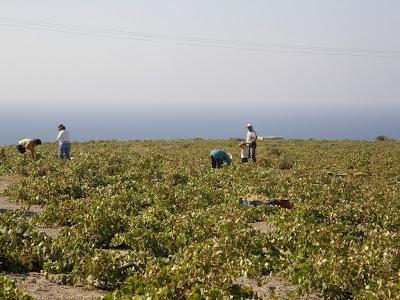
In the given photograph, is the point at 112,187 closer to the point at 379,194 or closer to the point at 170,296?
the point at 379,194

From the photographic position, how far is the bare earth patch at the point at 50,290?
828cm

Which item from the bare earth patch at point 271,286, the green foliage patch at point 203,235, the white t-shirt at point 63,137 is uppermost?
the white t-shirt at point 63,137

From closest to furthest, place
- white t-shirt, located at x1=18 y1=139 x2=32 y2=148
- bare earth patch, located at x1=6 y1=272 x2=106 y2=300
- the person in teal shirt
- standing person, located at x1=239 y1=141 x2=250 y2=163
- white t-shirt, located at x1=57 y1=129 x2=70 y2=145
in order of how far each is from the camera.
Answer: bare earth patch, located at x1=6 y1=272 x2=106 y2=300
the person in teal shirt
white t-shirt, located at x1=57 y1=129 x2=70 y2=145
white t-shirt, located at x1=18 y1=139 x2=32 y2=148
standing person, located at x1=239 y1=141 x2=250 y2=163

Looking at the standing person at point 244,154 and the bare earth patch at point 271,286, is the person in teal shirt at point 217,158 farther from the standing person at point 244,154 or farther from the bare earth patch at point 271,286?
the bare earth patch at point 271,286

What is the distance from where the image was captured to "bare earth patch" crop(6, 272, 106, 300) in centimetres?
828

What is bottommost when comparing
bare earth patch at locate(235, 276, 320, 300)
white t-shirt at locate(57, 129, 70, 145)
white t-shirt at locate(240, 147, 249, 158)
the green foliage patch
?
bare earth patch at locate(235, 276, 320, 300)

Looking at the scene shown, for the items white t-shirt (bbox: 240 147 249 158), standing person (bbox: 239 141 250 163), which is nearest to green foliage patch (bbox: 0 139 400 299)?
standing person (bbox: 239 141 250 163)

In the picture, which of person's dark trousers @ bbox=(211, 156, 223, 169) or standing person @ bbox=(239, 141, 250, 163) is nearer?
person's dark trousers @ bbox=(211, 156, 223, 169)

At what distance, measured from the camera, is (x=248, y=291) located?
7656 mm

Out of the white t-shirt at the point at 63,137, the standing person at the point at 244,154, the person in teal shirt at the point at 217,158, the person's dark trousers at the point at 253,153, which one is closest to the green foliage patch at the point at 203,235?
the person in teal shirt at the point at 217,158

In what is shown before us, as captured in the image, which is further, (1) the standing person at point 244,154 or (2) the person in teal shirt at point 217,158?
(1) the standing person at point 244,154

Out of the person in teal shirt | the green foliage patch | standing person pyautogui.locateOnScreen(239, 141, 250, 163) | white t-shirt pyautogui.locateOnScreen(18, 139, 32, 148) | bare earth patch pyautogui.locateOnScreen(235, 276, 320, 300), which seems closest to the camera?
the green foliage patch

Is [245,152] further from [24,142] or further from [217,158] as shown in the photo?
[24,142]

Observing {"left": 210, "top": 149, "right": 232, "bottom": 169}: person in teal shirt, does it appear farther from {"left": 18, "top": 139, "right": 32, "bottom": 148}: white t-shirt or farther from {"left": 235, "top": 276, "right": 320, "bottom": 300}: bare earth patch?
{"left": 235, "top": 276, "right": 320, "bottom": 300}: bare earth patch
